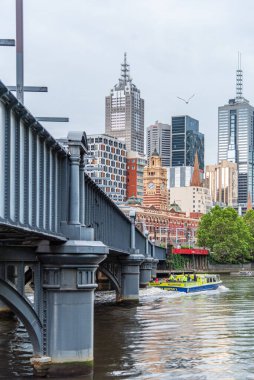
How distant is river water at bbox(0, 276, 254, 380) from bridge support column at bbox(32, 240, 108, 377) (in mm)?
1643

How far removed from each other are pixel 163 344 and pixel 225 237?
14839cm

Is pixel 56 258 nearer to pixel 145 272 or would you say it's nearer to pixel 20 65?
pixel 20 65

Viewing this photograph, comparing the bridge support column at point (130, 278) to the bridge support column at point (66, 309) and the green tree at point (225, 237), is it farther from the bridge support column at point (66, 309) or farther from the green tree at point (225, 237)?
the green tree at point (225, 237)

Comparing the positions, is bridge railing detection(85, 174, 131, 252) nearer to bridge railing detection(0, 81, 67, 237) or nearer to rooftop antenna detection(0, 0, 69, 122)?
bridge railing detection(0, 81, 67, 237)

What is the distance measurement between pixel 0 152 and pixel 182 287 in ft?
238

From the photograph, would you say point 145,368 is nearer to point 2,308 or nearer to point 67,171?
point 67,171

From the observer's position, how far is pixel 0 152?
18.4 meters

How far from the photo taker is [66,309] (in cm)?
2555

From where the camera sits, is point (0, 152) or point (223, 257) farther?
point (223, 257)

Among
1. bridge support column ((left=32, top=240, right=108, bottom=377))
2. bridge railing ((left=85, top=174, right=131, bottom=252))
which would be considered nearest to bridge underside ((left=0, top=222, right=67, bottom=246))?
bridge support column ((left=32, top=240, right=108, bottom=377))

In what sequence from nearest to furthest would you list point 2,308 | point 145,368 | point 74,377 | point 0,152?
point 0,152 < point 74,377 < point 145,368 < point 2,308

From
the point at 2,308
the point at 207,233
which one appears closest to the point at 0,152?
the point at 2,308

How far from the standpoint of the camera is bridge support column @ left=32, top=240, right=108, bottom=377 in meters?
25.3

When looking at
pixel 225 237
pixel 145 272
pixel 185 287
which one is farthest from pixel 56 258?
pixel 225 237
